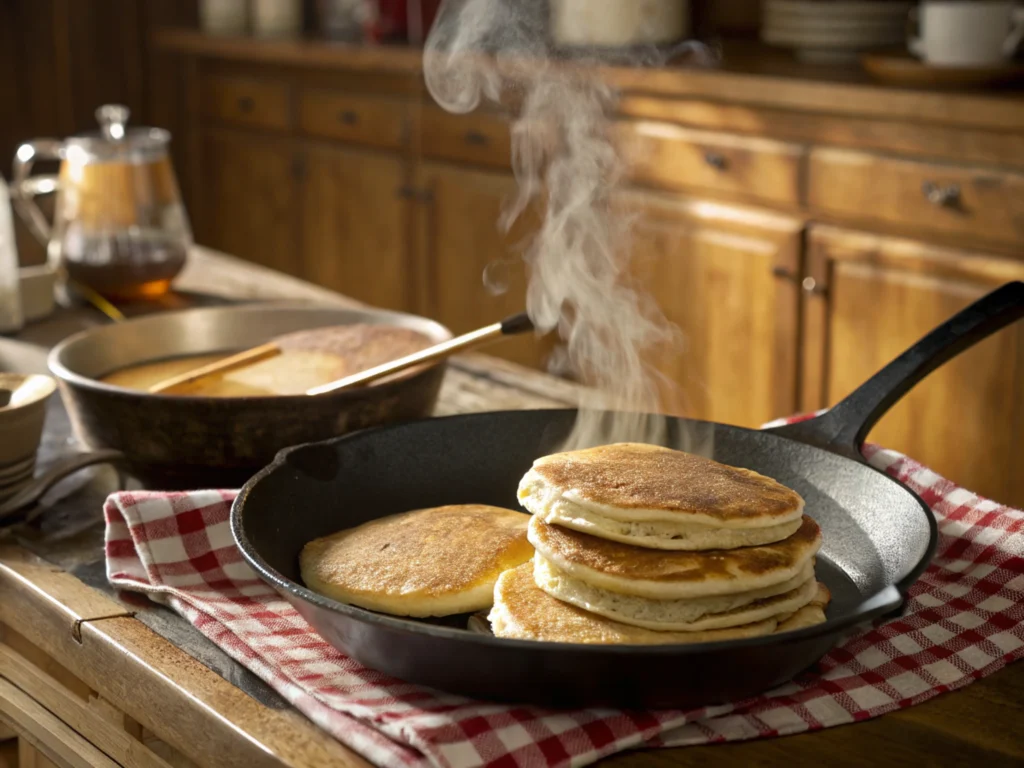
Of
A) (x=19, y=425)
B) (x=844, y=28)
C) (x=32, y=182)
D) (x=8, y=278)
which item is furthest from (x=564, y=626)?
(x=844, y=28)

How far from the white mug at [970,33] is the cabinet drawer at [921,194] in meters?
0.21

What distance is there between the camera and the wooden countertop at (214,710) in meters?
0.70

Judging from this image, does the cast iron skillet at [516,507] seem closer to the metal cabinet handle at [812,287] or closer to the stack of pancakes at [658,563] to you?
the stack of pancakes at [658,563]

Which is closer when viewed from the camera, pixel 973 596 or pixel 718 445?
pixel 973 596

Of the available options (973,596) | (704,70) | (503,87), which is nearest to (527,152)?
(503,87)

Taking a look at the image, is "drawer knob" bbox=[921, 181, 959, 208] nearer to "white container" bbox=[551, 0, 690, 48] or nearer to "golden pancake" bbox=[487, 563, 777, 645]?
"white container" bbox=[551, 0, 690, 48]

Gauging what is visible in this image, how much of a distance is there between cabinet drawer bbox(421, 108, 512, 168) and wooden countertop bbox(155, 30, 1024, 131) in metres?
0.15

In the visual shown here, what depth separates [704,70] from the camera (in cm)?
264

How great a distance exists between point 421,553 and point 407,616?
53mm

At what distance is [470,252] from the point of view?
3416 mm

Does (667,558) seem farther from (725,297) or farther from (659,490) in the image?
(725,297)

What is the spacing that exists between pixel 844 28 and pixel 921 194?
2.07ft

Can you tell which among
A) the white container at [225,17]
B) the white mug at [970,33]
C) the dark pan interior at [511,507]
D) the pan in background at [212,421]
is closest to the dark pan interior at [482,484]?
the dark pan interior at [511,507]

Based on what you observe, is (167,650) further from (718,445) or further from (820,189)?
(820,189)
